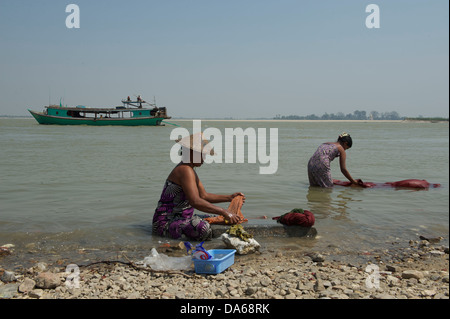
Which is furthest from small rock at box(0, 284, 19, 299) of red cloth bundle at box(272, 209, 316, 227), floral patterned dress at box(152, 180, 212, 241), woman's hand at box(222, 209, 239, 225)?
red cloth bundle at box(272, 209, 316, 227)

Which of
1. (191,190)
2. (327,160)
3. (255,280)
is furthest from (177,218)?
(327,160)

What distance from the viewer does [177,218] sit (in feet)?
17.8

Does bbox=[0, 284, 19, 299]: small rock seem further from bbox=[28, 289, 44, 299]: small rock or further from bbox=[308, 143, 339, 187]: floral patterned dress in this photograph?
bbox=[308, 143, 339, 187]: floral patterned dress

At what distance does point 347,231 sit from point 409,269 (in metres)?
1.66

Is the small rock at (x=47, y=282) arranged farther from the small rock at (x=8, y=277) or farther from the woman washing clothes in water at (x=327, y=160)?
the woman washing clothes in water at (x=327, y=160)

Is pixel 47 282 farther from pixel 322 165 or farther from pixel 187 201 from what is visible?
pixel 322 165

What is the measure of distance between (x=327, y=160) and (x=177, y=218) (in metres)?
4.60

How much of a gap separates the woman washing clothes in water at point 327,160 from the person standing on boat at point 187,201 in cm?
399

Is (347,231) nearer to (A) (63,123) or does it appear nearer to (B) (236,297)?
(B) (236,297)

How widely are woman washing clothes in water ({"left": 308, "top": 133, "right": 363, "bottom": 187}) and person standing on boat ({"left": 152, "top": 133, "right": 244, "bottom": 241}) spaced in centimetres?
399

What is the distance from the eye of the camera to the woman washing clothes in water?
880 centimetres

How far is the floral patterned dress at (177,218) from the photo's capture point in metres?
5.30
